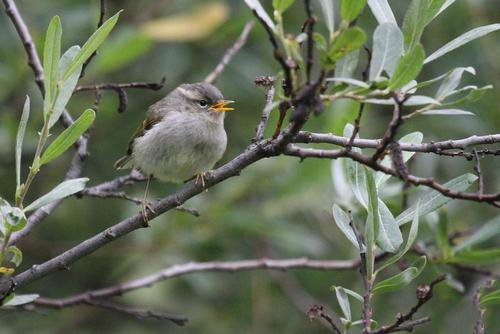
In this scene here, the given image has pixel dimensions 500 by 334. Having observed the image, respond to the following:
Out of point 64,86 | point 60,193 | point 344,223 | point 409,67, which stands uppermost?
point 409,67

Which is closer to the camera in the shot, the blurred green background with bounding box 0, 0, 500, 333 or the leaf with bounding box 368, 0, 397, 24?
the leaf with bounding box 368, 0, 397, 24

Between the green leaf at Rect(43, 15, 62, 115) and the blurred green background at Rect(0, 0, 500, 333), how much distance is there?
7.97 ft

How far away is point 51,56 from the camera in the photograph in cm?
238

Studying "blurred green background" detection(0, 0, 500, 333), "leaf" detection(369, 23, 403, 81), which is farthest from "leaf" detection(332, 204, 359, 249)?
"blurred green background" detection(0, 0, 500, 333)

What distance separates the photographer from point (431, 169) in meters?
5.36

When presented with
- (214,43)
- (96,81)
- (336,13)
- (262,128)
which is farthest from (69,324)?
(262,128)

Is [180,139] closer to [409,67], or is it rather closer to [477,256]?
[477,256]

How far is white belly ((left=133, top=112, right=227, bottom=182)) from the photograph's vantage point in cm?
420

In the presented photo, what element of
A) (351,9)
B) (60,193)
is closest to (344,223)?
(351,9)

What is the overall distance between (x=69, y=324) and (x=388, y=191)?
2.66 m

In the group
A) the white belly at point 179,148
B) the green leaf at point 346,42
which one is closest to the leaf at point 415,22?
the green leaf at point 346,42

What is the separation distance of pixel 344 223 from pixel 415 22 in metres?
0.72

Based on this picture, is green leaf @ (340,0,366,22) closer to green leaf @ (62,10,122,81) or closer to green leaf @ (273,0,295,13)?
green leaf @ (273,0,295,13)

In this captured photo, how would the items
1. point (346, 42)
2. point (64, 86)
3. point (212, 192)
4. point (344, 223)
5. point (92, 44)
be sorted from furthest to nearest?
point (212, 192) < point (344, 223) < point (64, 86) < point (92, 44) < point (346, 42)
